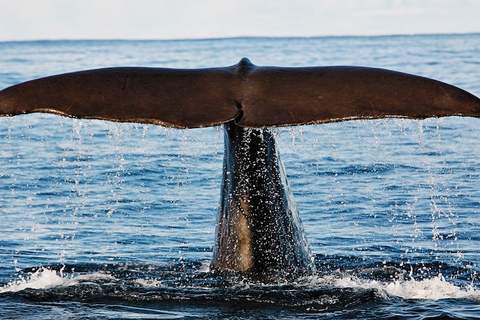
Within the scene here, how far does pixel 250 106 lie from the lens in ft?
24.1

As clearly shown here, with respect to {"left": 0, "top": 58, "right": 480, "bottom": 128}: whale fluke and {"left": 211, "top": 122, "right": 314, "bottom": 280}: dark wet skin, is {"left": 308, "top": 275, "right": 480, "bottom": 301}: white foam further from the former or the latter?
{"left": 0, "top": 58, "right": 480, "bottom": 128}: whale fluke

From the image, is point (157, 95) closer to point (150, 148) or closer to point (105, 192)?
point (105, 192)

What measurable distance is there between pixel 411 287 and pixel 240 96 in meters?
2.49

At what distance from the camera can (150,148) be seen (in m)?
20.3

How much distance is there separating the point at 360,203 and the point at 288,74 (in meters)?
7.09

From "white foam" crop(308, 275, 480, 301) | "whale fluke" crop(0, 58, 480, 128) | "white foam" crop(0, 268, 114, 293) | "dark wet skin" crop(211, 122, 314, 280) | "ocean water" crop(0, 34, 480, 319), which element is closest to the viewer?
"whale fluke" crop(0, 58, 480, 128)

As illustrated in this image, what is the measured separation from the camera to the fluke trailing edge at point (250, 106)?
7160 mm

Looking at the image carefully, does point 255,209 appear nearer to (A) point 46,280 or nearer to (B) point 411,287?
(B) point 411,287

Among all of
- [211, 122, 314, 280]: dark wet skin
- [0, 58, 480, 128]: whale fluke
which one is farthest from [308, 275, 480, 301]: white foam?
[0, 58, 480, 128]: whale fluke

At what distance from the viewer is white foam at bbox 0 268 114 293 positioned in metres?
9.12

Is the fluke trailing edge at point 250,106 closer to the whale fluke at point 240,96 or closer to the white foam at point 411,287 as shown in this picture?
the whale fluke at point 240,96

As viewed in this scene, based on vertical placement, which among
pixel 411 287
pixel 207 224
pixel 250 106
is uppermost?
pixel 250 106

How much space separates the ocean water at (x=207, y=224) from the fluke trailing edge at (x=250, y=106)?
0.31 metres

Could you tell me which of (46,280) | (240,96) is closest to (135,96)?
(240,96)
